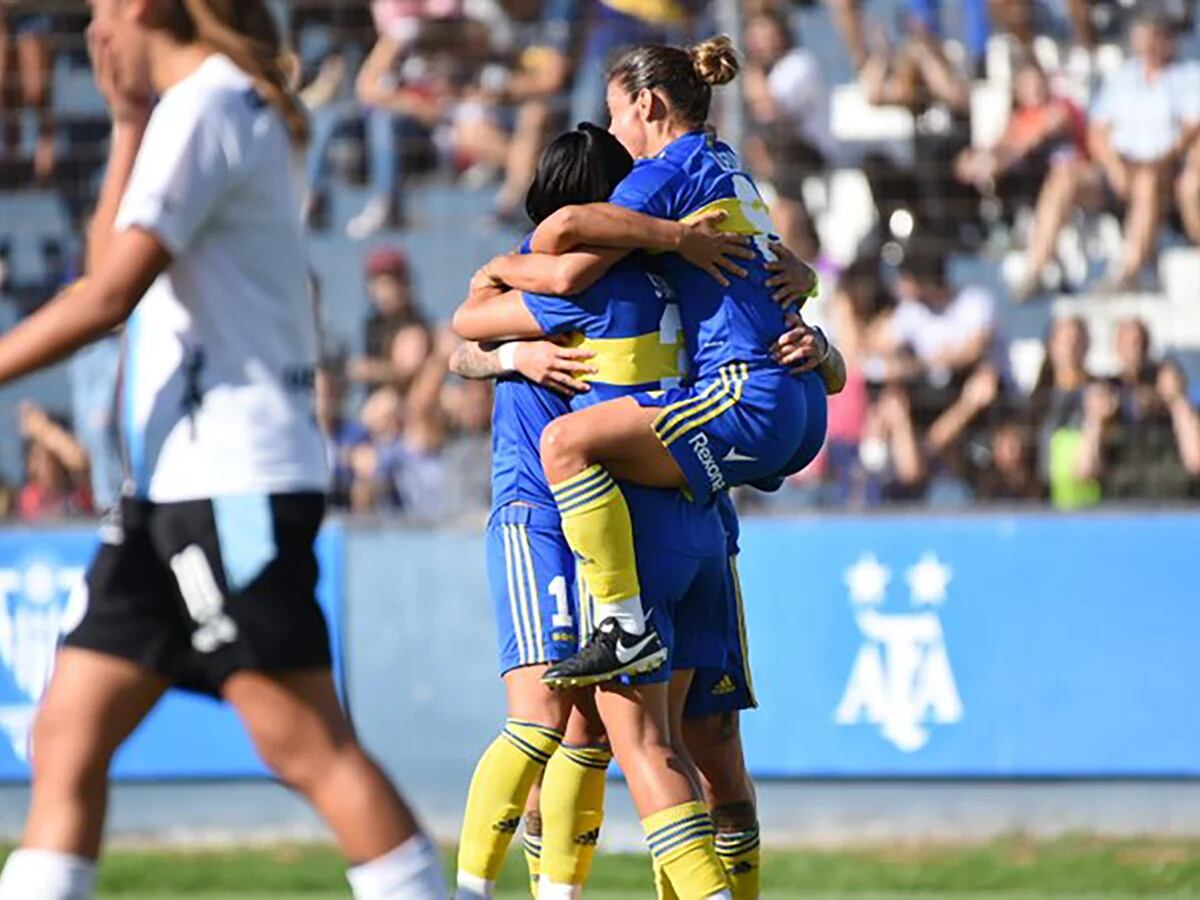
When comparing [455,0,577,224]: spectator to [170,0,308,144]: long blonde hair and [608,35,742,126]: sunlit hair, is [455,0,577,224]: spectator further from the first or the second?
[170,0,308,144]: long blonde hair

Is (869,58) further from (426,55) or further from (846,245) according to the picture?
(426,55)

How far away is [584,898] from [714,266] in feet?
12.5

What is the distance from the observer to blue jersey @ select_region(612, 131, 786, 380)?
19.0 ft

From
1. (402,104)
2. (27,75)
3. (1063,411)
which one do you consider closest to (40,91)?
(27,75)

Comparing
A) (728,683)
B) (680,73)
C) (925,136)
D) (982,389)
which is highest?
(925,136)

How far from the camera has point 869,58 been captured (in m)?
11.0

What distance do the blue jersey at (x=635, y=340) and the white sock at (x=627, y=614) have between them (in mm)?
211

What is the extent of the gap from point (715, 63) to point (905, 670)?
186 inches

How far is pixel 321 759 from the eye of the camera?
4336 mm

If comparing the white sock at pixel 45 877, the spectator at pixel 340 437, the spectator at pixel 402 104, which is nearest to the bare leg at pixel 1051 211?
the spectator at pixel 402 104

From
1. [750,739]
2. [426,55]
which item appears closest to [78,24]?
[426,55]

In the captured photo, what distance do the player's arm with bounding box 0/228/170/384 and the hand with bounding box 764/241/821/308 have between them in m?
2.01

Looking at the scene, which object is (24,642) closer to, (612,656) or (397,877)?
(612,656)

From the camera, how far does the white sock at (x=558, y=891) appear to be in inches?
243
